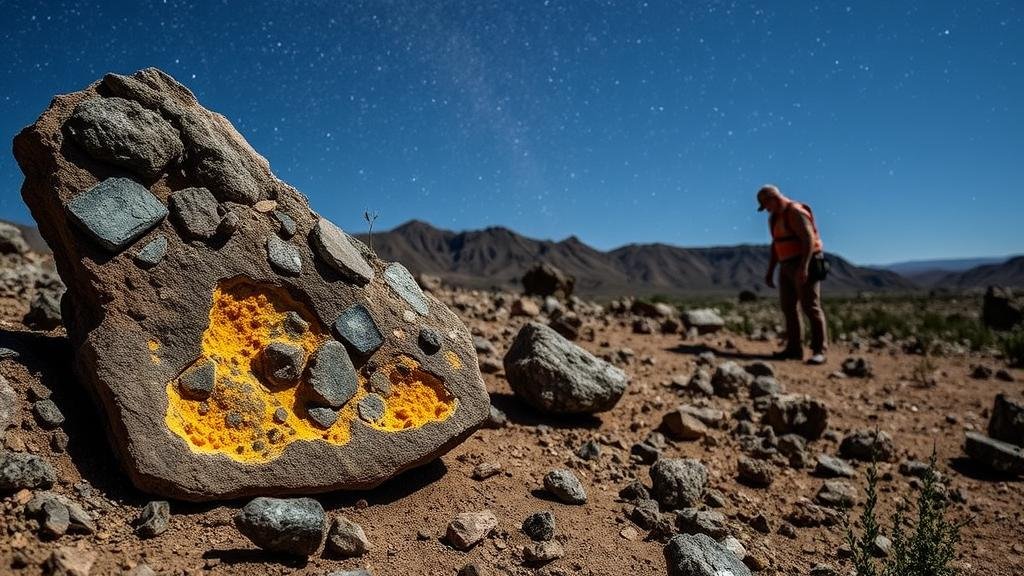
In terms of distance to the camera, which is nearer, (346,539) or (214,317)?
(346,539)

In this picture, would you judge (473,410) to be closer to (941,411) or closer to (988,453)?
(988,453)

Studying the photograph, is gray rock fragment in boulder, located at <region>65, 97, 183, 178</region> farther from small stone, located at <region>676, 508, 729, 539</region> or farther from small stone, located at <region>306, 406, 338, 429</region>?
small stone, located at <region>676, 508, 729, 539</region>

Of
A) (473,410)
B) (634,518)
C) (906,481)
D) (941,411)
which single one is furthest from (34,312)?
(941,411)

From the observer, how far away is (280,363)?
3.15 meters

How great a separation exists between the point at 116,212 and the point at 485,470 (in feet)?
8.38

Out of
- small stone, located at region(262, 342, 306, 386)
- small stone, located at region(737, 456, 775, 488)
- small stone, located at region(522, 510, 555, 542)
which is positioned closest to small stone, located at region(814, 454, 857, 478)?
small stone, located at region(737, 456, 775, 488)

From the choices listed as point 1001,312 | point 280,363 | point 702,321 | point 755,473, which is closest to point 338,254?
point 280,363

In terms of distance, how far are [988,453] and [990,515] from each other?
3.18 ft

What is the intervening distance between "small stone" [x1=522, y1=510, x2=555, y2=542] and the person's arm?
6480 mm

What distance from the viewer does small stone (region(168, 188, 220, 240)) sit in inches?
122

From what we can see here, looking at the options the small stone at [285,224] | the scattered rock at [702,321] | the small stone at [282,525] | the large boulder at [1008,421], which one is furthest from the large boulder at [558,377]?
the scattered rock at [702,321]

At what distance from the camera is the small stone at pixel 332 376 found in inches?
126

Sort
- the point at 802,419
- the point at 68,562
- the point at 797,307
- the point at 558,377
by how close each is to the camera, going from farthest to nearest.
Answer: the point at 797,307
the point at 802,419
the point at 558,377
the point at 68,562

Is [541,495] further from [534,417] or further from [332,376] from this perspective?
[332,376]
